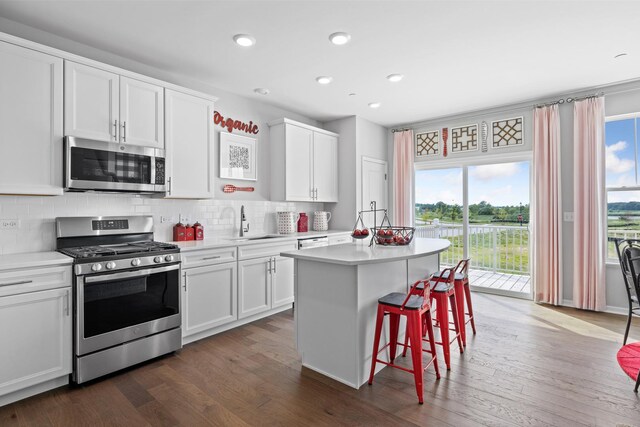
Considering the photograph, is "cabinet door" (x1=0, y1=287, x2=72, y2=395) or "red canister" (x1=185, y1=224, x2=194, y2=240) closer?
"cabinet door" (x1=0, y1=287, x2=72, y2=395)

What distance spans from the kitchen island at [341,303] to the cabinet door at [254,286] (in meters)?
1.08

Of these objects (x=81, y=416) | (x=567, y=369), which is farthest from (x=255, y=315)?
(x=567, y=369)

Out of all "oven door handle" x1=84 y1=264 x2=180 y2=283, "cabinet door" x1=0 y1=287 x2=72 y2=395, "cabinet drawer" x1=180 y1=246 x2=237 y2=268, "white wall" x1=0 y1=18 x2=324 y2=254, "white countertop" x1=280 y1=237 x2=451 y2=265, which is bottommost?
"cabinet door" x1=0 y1=287 x2=72 y2=395

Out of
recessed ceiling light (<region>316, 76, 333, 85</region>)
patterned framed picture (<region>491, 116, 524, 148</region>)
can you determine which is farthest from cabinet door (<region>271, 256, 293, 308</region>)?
patterned framed picture (<region>491, 116, 524, 148</region>)

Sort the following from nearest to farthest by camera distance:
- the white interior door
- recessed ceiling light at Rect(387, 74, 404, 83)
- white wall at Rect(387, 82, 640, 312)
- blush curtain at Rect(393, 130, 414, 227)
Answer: recessed ceiling light at Rect(387, 74, 404, 83)
white wall at Rect(387, 82, 640, 312)
the white interior door
blush curtain at Rect(393, 130, 414, 227)

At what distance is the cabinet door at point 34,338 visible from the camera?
7.08 feet

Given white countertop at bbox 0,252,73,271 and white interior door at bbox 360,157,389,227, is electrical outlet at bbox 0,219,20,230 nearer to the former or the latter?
white countertop at bbox 0,252,73,271

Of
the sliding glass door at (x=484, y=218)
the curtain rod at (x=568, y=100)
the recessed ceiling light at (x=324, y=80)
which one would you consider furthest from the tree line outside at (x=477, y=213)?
the recessed ceiling light at (x=324, y=80)

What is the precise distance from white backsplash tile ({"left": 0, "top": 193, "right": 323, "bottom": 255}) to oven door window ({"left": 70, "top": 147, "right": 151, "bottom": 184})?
357 millimetres

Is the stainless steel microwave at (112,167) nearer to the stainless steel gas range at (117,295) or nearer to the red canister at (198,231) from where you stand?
the stainless steel gas range at (117,295)

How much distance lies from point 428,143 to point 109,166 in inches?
179

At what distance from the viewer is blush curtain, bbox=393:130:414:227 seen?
565cm

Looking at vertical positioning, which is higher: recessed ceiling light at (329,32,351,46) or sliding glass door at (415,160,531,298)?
recessed ceiling light at (329,32,351,46)

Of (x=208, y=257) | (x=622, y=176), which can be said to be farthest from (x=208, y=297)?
(x=622, y=176)
